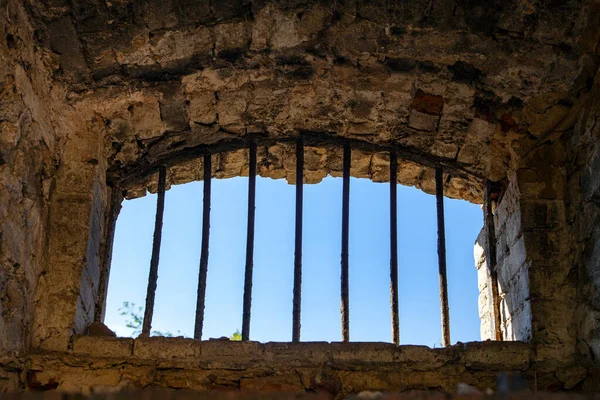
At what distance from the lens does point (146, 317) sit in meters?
3.93

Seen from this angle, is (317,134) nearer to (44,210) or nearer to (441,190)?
(441,190)

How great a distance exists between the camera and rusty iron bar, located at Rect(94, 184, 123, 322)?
407 centimetres

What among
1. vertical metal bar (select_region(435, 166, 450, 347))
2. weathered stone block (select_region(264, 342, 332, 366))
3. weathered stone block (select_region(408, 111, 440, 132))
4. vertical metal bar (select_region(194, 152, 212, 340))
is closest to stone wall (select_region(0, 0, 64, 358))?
vertical metal bar (select_region(194, 152, 212, 340))

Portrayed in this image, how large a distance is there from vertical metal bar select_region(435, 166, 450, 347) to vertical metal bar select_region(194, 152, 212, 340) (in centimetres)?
119

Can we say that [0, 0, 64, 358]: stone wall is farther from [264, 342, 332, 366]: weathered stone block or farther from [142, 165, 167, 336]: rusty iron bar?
[264, 342, 332, 366]: weathered stone block

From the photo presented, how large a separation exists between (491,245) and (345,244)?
2.78 feet

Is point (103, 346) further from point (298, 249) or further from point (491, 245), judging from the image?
point (491, 245)

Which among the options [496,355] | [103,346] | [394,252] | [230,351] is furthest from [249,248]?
[496,355]

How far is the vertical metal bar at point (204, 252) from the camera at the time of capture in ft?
12.8

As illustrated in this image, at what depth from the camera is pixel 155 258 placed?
407cm

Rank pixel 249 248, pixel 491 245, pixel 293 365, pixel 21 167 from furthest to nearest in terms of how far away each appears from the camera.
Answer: pixel 491 245 → pixel 249 248 → pixel 293 365 → pixel 21 167

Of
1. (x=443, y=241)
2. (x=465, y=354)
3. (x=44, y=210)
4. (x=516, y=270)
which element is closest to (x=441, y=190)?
(x=443, y=241)

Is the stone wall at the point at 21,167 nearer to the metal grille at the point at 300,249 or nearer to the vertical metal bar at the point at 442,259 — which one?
the metal grille at the point at 300,249

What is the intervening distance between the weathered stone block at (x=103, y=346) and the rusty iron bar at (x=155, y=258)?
0.54 feet
